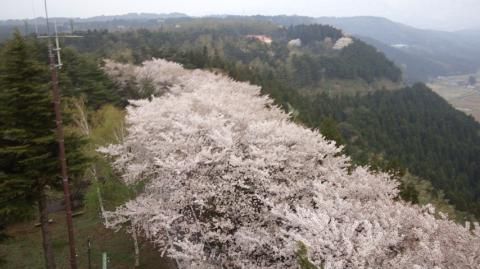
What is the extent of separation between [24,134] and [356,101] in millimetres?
80337

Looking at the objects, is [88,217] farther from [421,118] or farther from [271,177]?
Answer: [421,118]

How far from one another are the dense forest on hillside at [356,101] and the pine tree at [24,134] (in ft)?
63.2

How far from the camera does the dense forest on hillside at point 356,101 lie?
5162 centimetres

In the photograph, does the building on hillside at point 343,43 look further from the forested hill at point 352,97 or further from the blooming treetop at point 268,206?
the blooming treetop at point 268,206

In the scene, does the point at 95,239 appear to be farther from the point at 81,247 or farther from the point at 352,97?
the point at 352,97

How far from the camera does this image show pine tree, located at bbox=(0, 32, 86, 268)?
40.5ft

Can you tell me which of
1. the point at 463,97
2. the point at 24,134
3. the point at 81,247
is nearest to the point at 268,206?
the point at 24,134

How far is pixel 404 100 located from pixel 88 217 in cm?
9161

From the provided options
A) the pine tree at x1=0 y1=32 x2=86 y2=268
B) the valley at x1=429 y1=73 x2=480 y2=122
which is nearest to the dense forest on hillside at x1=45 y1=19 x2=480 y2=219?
the pine tree at x1=0 y1=32 x2=86 y2=268

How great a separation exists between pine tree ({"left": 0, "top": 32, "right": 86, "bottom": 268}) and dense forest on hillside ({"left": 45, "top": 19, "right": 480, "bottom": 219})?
1928 centimetres

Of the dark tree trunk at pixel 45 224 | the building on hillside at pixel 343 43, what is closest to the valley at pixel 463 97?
the building on hillside at pixel 343 43

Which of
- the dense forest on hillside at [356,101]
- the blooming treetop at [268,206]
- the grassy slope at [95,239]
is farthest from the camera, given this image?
the dense forest on hillside at [356,101]

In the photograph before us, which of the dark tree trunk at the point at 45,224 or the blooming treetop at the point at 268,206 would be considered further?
the dark tree trunk at the point at 45,224

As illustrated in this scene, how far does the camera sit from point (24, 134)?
12.4 m
